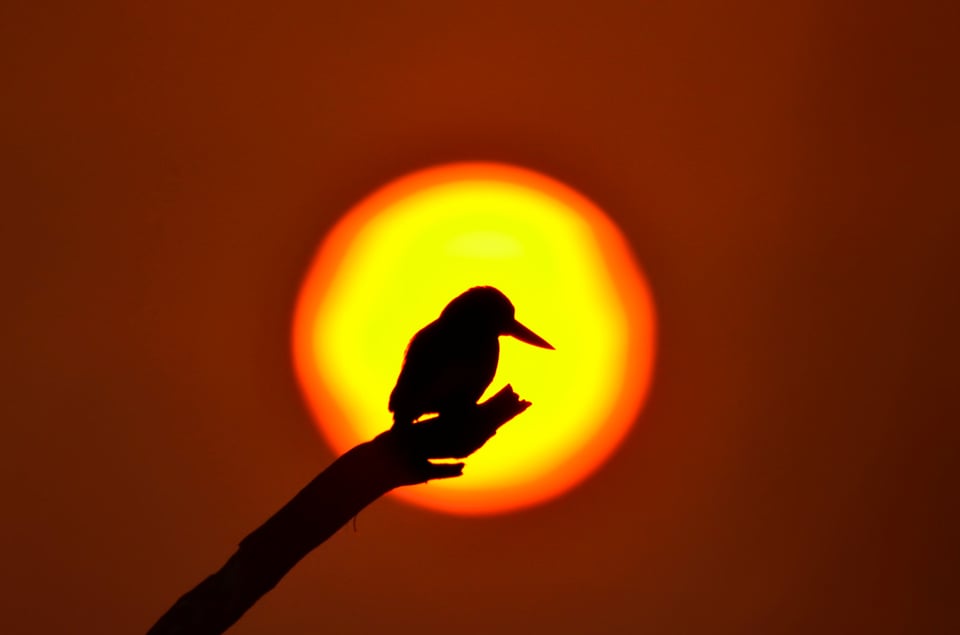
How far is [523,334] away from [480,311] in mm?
1201

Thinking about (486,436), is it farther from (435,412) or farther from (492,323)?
(492,323)

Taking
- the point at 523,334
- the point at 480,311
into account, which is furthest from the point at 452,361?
the point at 523,334

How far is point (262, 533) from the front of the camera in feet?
14.1

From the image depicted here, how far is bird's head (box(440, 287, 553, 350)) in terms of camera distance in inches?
251

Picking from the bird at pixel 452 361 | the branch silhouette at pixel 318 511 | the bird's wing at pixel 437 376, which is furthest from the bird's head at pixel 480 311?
the branch silhouette at pixel 318 511

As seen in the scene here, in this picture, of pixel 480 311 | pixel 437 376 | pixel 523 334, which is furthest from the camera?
pixel 523 334

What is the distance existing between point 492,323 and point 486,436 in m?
1.47

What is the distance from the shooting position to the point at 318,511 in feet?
14.4

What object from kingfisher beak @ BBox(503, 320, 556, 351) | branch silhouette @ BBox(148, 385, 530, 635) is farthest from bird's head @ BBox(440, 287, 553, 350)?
branch silhouette @ BBox(148, 385, 530, 635)

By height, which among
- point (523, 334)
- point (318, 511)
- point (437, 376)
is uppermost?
point (523, 334)

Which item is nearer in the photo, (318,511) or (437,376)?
(318,511)

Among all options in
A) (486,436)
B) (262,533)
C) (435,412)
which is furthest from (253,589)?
(435,412)

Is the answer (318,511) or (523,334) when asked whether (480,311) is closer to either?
(523,334)

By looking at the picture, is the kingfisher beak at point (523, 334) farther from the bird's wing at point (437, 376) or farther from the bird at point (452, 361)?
the bird's wing at point (437, 376)
